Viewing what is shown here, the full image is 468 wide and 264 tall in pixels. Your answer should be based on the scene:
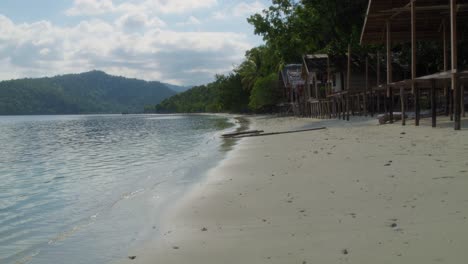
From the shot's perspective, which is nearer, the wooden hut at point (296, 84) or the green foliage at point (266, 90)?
the wooden hut at point (296, 84)

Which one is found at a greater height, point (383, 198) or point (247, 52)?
point (247, 52)

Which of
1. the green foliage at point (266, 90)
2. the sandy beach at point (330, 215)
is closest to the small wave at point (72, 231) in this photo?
the sandy beach at point (330, 215)

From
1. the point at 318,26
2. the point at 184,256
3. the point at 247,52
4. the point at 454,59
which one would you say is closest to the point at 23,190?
the point at 184,256

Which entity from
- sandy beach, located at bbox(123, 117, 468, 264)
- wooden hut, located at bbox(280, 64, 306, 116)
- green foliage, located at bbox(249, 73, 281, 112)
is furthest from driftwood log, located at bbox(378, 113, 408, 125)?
green foliage, located at bbox(249, 73, 281, 112)

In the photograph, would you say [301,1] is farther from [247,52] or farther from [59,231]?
[247,52]

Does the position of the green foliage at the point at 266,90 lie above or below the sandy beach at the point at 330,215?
above

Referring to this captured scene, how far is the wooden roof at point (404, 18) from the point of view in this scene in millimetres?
16772

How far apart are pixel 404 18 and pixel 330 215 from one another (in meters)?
15.7

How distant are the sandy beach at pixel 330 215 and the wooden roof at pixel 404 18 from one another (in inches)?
391

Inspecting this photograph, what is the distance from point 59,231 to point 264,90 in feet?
186

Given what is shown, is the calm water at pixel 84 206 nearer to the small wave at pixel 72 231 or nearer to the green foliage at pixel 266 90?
the small wave at pixel 72 231

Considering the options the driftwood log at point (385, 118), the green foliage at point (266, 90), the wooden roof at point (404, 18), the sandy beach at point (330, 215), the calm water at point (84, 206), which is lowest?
the calm water at point (84, 206)

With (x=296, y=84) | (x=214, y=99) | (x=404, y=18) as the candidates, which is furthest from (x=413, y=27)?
(x=214, y=99)

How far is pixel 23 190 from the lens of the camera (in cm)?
930
